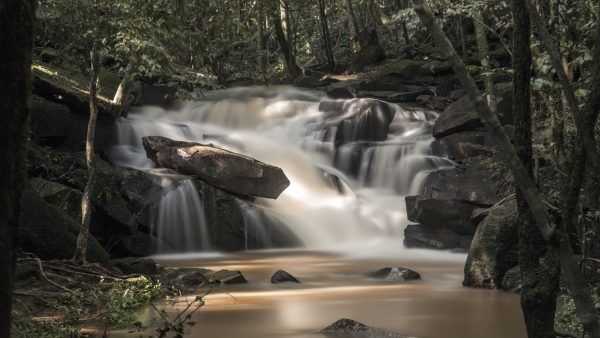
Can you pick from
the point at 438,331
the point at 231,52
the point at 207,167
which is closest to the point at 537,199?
the point at 438,331

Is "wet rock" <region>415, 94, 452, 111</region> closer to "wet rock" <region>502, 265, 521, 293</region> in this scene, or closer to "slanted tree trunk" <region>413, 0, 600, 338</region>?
"wet rock" <region>502, 265, 521, 293</region>

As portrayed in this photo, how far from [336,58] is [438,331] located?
30446mm

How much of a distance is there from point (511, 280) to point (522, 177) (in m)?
7.08

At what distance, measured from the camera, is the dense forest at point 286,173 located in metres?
4.05

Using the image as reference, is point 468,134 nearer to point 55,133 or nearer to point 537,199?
point 55,133

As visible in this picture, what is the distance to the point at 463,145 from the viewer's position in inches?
724

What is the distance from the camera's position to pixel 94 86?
9.37 metres

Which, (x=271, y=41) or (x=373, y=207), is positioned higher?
(x=271, y=41)

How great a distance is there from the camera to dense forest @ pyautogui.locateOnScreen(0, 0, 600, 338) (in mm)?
4052

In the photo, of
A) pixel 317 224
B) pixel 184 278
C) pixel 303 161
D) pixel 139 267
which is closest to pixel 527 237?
pixel 184 278

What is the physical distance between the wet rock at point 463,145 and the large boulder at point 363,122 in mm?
2640

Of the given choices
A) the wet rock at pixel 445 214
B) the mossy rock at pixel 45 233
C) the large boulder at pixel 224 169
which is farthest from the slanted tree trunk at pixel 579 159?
the large boulder at pixel 224 169

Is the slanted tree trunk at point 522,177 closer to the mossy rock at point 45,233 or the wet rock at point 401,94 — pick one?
the mossy rock at point 45,233

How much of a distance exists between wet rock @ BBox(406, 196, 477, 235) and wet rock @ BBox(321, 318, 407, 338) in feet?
28.2
